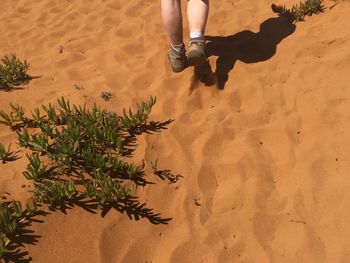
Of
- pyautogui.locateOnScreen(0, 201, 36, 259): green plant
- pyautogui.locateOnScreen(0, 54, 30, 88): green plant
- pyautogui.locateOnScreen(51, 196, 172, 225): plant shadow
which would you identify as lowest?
pyautogui.locateOnScreen(51, 196, 172, 225): plant shadow

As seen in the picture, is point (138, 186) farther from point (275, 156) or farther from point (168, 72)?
point (168, 72)

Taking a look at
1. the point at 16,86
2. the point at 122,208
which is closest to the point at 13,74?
the point at 16,86

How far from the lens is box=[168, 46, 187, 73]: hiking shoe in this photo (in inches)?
163

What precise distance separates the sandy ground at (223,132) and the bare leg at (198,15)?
63 centimetres

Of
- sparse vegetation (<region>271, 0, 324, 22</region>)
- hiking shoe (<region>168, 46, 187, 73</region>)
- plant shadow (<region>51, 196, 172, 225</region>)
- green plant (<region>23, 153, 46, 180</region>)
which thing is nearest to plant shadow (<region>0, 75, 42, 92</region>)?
green plant (<region>23, 153, 46, 180</region>)

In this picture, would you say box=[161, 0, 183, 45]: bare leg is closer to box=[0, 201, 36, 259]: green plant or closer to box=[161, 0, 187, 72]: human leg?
box=[161, 0, 187, 72]: human leg

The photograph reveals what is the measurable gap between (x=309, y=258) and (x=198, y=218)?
80cm

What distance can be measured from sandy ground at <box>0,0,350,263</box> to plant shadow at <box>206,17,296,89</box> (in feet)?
0.07

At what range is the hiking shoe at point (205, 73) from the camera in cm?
399

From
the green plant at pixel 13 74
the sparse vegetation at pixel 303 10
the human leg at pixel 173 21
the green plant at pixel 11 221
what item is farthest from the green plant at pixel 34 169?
the sparse vegetation at pixel 303 10

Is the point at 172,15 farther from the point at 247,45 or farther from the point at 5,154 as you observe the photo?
the point at 5,154

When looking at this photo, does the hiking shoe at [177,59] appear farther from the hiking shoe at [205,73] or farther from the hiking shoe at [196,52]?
the hiking shoe at [196,52]

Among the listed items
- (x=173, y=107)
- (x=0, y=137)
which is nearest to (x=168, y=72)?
(x=173, y=107)

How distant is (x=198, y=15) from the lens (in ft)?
12.6
